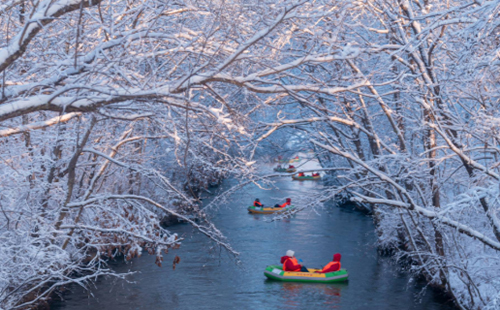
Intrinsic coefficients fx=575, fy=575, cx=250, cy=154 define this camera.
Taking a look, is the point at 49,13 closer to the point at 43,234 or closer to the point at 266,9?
the point at 266,9

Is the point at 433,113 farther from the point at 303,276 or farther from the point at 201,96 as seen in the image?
the point at 303,276

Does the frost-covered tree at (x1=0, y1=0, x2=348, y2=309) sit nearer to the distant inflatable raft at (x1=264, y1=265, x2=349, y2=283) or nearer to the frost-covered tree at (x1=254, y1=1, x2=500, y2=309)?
the frost-covered tree at (x1=254, y1=1, x2=500, y2=309)

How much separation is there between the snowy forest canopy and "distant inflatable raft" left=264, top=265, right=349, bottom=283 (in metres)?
2.16

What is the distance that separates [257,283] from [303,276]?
1.40 metres

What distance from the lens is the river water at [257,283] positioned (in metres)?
12.3

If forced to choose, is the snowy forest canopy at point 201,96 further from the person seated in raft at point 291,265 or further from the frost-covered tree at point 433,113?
the person seated in raft at point 291,265

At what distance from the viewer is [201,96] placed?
274 inches

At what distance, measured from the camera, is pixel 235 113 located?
5109 mm

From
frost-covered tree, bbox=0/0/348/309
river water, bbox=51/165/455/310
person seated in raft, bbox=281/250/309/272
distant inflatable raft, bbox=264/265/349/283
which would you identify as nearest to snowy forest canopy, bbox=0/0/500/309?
frost-covered tree, bbox=0/0/348/309

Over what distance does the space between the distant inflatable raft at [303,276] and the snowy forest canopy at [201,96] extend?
216cm

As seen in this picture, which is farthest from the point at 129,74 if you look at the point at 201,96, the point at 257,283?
the point at 257,283

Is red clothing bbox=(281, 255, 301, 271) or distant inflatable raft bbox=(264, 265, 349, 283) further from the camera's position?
red clothing bbox=(281, 255, 301, 271)

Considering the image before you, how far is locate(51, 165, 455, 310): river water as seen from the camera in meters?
12.3

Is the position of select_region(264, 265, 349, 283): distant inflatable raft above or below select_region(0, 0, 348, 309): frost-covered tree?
below
